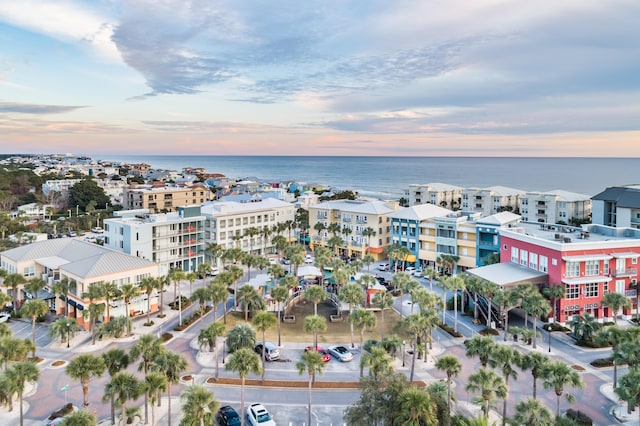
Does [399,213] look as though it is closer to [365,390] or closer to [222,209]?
[222,209]

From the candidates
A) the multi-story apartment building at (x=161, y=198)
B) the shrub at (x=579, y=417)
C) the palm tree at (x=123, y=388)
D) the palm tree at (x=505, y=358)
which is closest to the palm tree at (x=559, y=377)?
the palm tree at (x=505, y=358)

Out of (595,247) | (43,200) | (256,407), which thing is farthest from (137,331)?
(43,200)

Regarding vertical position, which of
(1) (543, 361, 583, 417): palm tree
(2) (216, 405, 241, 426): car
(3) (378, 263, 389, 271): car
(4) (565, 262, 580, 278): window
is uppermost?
(4) (565, 262, 580, 278): window

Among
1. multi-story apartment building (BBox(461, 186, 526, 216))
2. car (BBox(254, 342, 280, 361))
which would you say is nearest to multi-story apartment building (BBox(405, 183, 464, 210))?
multi-story apartment building (BBox(461, 186, 526, 216))

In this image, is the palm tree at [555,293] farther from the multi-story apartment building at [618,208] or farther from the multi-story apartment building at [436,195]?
the multi-story apartment building at [436,195]

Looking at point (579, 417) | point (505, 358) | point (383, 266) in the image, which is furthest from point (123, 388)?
point (383, 266)

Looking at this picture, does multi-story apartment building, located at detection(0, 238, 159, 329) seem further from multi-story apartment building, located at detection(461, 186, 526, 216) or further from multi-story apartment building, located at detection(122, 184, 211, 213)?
multi-story apartment building, located at detection(461, 186, 526, 216)
